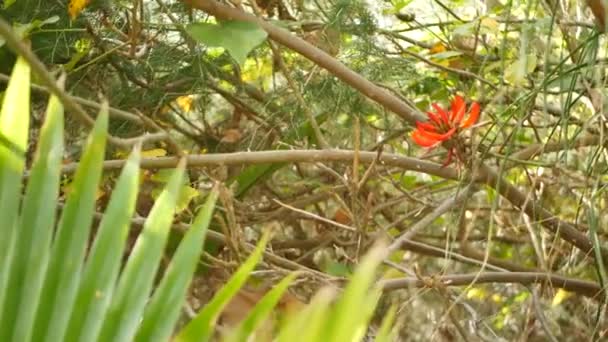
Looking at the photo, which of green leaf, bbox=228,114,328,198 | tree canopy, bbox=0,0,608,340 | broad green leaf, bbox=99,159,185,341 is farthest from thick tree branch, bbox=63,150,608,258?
broad green leaf, bbox=99,159,185,341

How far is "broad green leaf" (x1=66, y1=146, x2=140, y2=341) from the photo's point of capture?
0.63 m

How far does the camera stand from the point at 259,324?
0.64 m

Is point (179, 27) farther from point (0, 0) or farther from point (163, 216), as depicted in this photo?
point (163, 216)

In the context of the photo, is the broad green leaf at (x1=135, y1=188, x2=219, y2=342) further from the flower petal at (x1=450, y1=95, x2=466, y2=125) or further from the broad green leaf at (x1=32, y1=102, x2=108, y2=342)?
the flower petal at (x1=450, y1=95, x2=466, y2=125)

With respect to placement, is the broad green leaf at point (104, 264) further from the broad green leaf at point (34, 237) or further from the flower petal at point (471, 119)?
the flower petal at point (471, 119)

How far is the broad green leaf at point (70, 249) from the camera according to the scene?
63cm

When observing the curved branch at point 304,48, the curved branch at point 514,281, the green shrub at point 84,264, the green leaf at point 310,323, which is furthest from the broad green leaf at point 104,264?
the curved branch at point 514,281

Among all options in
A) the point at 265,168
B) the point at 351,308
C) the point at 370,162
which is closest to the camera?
the point at 351,308

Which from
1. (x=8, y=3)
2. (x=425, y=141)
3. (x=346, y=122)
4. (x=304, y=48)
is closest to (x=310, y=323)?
(x=425, y=141)

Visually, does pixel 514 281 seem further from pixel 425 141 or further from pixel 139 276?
pixel 139 276

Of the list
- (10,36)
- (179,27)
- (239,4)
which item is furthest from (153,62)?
(10,36)

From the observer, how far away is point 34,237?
652 mm

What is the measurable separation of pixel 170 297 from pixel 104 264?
48mm

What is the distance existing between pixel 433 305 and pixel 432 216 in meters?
0.99
